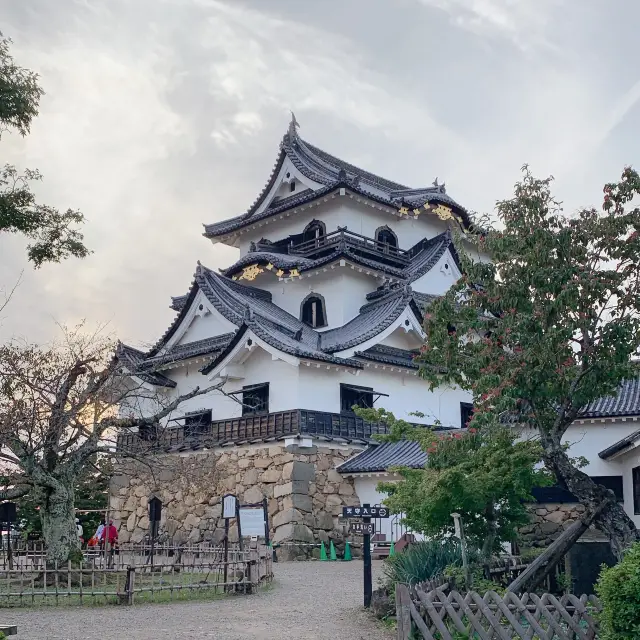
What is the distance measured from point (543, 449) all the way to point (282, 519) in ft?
51.4

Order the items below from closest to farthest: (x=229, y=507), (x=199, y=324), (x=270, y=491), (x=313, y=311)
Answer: (x=229, y=507), (x=270, y=491), (x=199, y=324), (x=313, y=311)

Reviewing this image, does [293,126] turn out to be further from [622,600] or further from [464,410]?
[622,600]

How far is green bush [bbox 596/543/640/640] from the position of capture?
7992 mm

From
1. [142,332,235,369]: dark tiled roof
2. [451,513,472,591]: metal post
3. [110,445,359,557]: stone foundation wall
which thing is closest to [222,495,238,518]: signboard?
[110,445,359,557]: stone foundation wall

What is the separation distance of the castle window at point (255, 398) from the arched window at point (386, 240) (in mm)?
9963

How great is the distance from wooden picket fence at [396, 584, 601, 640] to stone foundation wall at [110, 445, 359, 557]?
1689cm

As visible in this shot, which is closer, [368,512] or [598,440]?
[368,512]

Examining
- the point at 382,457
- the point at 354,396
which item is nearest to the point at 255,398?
the point at 354,396

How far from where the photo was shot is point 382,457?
1101 inches

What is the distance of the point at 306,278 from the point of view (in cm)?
3441

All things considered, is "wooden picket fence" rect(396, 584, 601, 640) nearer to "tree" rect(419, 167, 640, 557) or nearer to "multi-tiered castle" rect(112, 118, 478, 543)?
"tree" rect(419, 167, 640, 557)

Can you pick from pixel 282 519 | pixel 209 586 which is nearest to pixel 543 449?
pixel 209 586

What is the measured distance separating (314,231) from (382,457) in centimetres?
1289

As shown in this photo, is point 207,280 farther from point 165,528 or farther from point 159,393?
point 165,528
